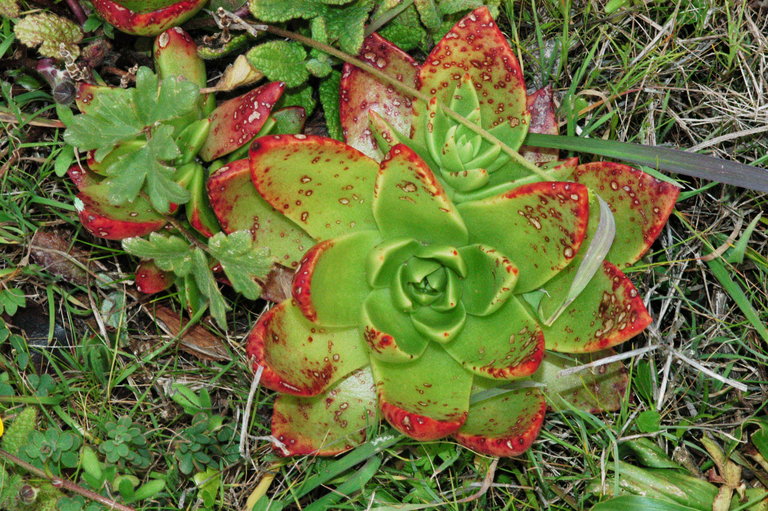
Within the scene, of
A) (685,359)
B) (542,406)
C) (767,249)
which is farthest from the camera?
(767,249)

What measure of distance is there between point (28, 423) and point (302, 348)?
3.09 feet

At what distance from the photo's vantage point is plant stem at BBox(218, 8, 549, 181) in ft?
8.16

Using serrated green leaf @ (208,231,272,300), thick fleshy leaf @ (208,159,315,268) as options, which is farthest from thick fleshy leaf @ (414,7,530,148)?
serrated green leaf @ (208,231,272,300)

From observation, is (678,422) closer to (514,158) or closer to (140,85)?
(514,158)

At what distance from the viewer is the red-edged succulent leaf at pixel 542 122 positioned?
273cm

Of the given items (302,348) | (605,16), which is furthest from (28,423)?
(605,16)

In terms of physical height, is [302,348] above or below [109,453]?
above

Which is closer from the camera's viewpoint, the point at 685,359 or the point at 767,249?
the point at 685,359

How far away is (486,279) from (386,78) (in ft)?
2.60

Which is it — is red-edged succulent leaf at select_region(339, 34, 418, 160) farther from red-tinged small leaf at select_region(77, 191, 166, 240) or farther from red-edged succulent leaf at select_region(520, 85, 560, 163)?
red-tinged small leaf at select_region(77, 191, 166, 240)

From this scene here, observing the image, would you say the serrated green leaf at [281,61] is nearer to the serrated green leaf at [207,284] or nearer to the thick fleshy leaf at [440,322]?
the serrated green leaf at [207,284]

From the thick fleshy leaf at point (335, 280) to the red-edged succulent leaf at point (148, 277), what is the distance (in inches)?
26.9

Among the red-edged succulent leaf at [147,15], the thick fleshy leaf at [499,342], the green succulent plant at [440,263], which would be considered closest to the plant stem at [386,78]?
the green succulent plant at [440,263]

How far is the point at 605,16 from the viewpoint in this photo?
3.02m
